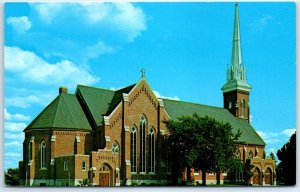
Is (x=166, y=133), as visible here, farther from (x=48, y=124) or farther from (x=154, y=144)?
(x=48, y=124)

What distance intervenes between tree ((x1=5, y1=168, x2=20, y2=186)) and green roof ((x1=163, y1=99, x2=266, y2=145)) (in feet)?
42.4

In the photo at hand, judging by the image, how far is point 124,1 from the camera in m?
21.5

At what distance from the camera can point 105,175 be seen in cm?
2697

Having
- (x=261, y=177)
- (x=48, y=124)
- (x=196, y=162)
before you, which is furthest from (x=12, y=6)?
(x=261, y=177)

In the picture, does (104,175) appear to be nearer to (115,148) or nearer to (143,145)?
(115,148)

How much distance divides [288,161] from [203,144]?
21.9ft

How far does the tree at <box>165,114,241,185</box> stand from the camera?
2862cm

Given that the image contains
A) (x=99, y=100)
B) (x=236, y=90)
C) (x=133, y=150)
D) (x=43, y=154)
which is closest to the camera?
(x=43, y=154)

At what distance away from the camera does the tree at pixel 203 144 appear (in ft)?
93.9

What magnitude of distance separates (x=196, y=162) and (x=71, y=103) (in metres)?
7.95

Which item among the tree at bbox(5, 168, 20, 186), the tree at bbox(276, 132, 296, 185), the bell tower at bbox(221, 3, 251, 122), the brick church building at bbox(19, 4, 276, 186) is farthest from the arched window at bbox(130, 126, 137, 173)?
the tree at bbox(276, 132, 296, 185)

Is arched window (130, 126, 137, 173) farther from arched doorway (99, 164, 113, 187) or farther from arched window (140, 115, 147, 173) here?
arched doorway (99, 164, 113, 187)

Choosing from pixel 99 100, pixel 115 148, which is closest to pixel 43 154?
pixel 115 148

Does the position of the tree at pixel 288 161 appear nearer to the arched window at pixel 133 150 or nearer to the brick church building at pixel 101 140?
the brick church building at pixel 101 140
